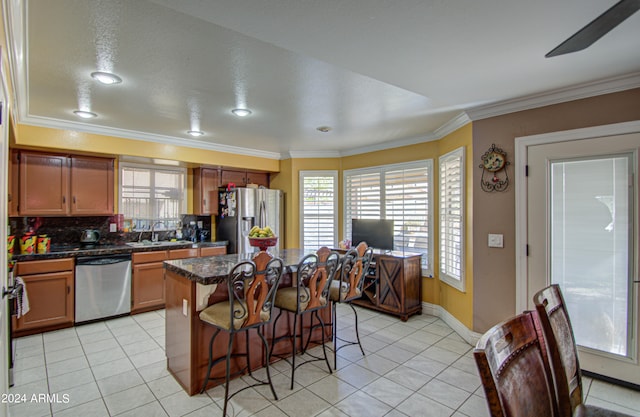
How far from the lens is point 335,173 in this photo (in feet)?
18.7

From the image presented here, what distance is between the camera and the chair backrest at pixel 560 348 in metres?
1.27

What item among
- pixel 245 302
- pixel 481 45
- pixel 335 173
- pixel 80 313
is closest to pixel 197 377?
pixel 245 302

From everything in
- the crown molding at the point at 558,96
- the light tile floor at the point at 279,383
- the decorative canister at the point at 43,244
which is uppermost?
the crown molding at the point at 558,96

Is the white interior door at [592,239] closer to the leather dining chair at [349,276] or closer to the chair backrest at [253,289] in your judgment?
the leather dining chair at [349,276]

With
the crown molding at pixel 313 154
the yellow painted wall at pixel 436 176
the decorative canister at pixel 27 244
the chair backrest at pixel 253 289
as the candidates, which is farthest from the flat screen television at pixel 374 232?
the decorative canister at pixel 27 244

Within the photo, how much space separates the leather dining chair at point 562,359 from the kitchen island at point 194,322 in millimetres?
1822

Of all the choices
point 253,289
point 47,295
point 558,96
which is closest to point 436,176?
point 558,96

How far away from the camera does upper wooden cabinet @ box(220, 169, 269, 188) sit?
5.64m

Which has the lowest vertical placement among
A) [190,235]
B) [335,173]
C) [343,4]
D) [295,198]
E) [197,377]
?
[197,377]

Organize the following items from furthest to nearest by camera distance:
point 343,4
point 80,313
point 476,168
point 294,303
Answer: point 80,313
point 476,168
point 294,303
point 343,4

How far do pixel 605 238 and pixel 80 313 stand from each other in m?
5.64

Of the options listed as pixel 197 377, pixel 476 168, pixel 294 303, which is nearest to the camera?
pixel 197 377

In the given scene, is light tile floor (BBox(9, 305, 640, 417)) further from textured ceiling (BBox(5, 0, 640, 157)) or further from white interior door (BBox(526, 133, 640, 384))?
textured ceiling (BBox(5, 0, 640, 157))

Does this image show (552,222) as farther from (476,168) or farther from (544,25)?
(544,25)
